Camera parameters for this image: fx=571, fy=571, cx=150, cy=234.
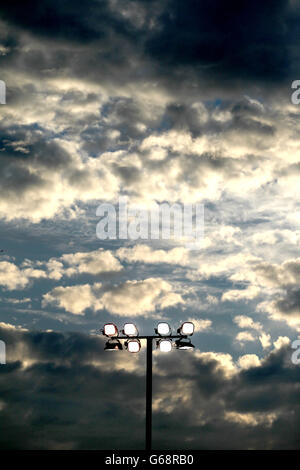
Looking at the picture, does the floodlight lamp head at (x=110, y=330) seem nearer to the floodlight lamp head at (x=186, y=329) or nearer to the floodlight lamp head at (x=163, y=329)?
the floodlight lamp head at (x=163, y=329)

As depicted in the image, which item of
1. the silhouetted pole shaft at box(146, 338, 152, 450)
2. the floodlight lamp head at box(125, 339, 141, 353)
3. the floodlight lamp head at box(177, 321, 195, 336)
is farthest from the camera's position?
the floodlight lamp head at box(125, 339, 141, 353)

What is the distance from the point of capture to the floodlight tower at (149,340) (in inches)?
817

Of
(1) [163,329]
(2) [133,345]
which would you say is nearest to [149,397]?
(2) [133,345]

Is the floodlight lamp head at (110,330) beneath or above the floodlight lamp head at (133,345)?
above

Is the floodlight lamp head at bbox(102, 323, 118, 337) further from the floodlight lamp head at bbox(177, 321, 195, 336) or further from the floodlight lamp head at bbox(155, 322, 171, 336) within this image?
the floodlight lamp head at bbox(177, 321, 195, 336)

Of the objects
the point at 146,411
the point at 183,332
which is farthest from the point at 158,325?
the point at 146,411

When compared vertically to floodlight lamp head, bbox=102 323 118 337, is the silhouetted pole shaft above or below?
below

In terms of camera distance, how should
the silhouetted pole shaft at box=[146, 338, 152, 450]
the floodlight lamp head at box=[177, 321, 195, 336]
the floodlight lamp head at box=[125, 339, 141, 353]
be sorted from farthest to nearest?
1. the floodlight lamp head at box=[125, 339, 141, 353]
2. the floodlight lamp head at box=[177, 321, 195, 336]
3. the silhouetted pole shaft at box=[146, 338, 152, 450]

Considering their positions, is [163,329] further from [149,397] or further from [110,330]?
[149,397]

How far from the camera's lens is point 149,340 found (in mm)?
21188

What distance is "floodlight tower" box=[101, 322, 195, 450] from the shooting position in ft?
68.1
